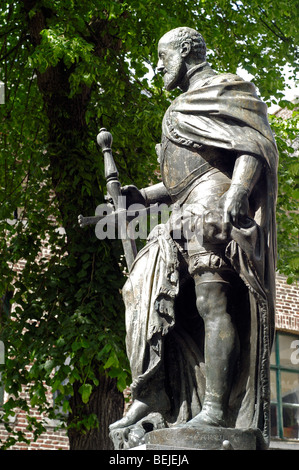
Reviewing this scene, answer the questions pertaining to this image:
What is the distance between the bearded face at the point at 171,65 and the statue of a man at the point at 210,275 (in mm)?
104

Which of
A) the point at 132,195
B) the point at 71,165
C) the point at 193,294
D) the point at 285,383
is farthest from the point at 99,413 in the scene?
the point at 285,383

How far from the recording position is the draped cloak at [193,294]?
3.86m

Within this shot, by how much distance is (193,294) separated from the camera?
14.0 feet

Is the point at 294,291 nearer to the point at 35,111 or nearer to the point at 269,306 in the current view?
the point at 35,111

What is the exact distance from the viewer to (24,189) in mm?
9188

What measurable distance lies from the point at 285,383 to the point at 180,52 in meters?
11.7

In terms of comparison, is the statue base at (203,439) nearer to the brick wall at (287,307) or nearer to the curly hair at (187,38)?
the curly hair at (187,38)

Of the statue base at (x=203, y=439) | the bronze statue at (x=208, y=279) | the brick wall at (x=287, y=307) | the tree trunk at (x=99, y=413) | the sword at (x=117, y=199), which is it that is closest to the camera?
A: the statue base at (x=203, y=439)

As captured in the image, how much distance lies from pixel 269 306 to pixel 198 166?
811 millimetres

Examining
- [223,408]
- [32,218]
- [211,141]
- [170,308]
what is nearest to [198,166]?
[211,141]

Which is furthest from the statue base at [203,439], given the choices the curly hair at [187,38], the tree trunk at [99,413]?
the tree trunk at [99,413]

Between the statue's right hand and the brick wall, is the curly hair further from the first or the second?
the brick wall

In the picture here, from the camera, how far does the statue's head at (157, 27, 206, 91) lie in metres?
4.43

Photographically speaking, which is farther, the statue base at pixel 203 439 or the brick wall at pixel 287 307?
the brick wall at pixel 287 307
